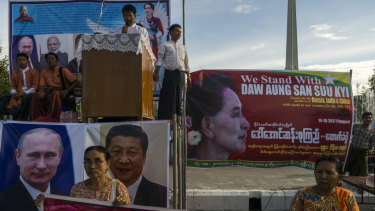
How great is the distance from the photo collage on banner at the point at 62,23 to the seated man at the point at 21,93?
0.87 meters

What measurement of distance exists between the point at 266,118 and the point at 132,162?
2595 mm

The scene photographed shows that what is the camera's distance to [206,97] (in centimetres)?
554

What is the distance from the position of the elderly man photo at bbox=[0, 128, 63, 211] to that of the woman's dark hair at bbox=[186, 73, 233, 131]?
88.6 inches

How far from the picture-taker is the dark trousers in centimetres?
497

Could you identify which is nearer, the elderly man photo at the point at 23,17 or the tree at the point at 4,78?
the elderly man photo at the point at 23,17

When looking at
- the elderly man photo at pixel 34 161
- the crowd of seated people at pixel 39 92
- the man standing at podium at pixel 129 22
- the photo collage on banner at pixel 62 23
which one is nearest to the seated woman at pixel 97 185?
the elderly man photo at pixel 34 161

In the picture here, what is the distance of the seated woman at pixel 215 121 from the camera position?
5.43 m

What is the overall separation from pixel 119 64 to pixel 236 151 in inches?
101

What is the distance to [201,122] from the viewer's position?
18.0ft

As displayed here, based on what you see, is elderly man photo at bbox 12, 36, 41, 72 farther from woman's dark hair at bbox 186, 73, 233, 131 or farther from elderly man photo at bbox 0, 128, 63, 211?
woman's dark hair at bbox 186, 73, 233, 131

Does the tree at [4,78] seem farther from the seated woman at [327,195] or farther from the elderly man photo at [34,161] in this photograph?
the seated woman at [327,195]

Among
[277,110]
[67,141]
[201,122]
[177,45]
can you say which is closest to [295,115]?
[277,110]

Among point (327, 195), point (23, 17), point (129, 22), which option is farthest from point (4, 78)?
point (327, 195)

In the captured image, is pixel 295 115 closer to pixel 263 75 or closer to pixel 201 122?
pixel 263 75
